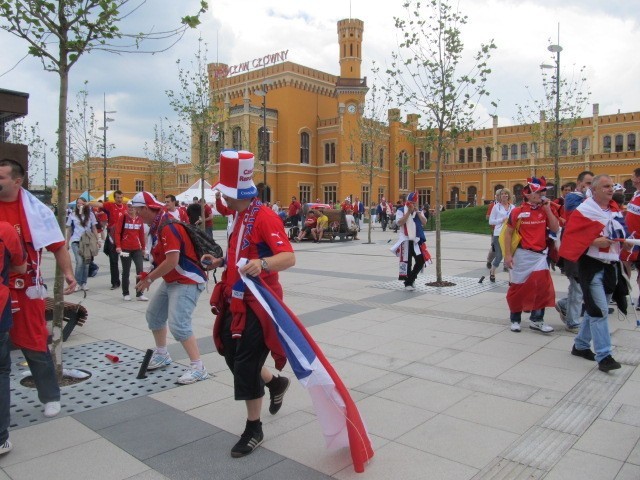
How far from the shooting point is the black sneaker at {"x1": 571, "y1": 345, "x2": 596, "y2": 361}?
559cm

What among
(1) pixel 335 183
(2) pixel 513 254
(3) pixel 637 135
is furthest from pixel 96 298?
(3) pixel 637 135

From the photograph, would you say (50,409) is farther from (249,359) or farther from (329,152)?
(329,152)

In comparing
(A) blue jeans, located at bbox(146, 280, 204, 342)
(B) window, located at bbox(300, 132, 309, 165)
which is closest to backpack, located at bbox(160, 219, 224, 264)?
(A) blue jeans, located at bbox(146, 280, 204, 342)

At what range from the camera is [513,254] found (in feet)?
22.7

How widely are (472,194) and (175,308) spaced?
58.7 metres

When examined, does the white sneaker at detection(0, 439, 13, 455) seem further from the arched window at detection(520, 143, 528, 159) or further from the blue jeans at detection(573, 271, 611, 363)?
the arched window at detection(520, 143, 528, 159)

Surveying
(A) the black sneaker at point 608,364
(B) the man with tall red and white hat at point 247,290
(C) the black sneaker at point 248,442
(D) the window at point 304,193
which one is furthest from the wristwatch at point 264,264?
(D) the window at point 304,193

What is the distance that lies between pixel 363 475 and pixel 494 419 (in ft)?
4.38

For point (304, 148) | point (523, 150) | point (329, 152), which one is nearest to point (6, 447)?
point (329, 152)

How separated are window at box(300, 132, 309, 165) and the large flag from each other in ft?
165

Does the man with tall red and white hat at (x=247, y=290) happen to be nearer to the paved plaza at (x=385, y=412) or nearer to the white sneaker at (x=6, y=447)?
the paved plaza at (x=385, y=412)

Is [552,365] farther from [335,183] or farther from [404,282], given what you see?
[335,183]

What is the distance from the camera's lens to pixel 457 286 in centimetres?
1038

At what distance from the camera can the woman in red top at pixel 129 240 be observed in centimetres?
956
